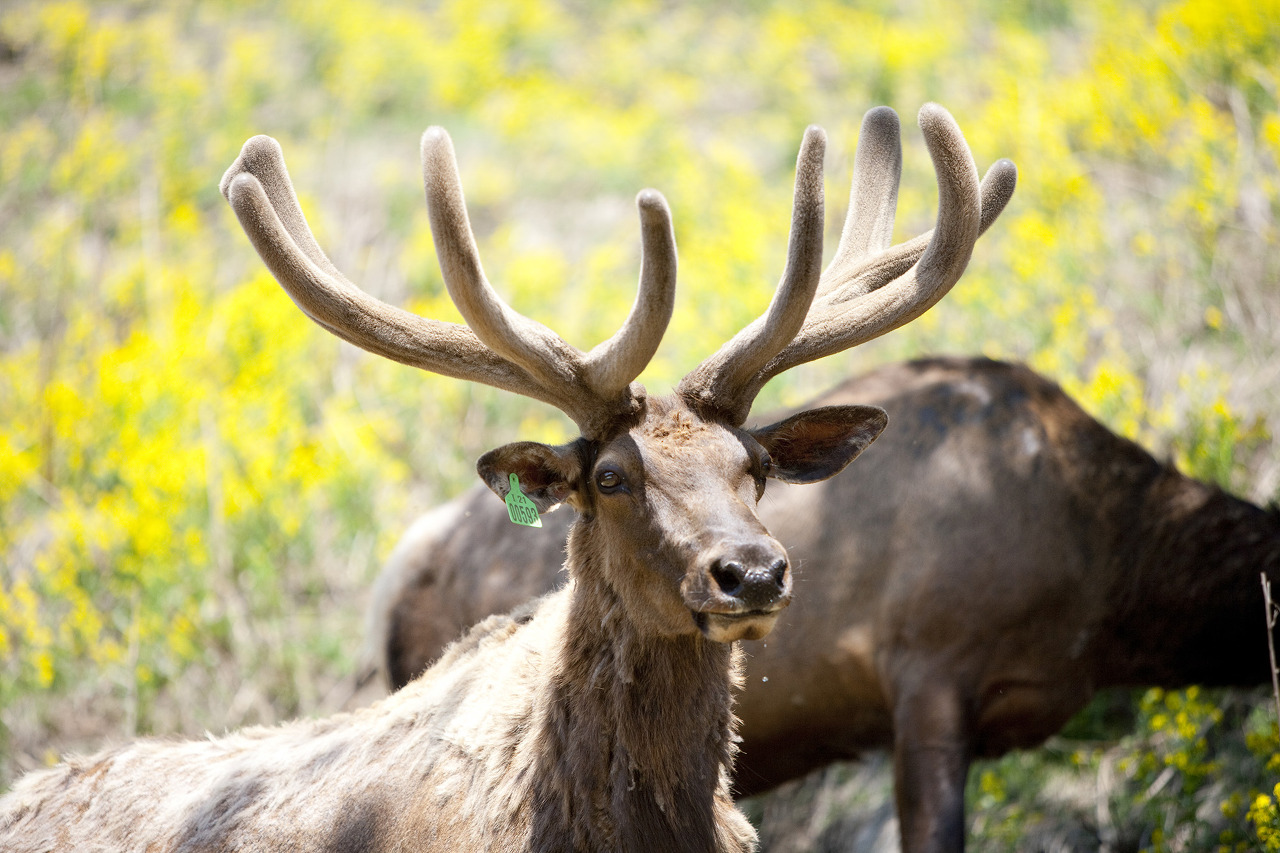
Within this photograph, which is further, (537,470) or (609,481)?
(537,470)

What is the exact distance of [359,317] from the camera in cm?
337

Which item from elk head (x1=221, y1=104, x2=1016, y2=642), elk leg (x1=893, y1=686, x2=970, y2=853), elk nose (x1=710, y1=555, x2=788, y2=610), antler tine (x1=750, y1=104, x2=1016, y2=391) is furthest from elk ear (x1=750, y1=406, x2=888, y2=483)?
elk leg (x1=893, y1=686, x2=970, y2=853)

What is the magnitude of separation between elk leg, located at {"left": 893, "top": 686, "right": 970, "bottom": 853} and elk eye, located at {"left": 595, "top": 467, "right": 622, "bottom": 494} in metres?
2.34

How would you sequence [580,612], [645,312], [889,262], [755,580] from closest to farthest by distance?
[755,580] → [645,312] → [580,612] → [889,262]

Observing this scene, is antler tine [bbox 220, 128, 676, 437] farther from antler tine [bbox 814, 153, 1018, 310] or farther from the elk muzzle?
antler tine [bbox 814, 153, 1018, 310]

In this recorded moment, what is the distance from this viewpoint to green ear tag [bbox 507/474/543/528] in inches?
130

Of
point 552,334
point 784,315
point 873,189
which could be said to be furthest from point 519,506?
point 873,189

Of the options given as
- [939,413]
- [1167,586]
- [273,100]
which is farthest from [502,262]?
[1167,586]

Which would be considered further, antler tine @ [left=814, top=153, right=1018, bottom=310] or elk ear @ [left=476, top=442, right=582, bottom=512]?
antler tine @ [left=814, top=153, right=1018, bottom=310]

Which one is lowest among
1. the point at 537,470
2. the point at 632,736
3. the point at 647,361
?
the point at 632,736

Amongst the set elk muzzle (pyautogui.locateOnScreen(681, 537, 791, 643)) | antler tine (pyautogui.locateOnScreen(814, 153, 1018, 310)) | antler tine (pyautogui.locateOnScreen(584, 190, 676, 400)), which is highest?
antler tine (pyautogui.locateOnScreen(814, 153, 1018, 310))

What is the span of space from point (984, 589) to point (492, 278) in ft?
25.6

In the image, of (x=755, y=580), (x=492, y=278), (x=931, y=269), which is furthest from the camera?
(x=492, y=278)

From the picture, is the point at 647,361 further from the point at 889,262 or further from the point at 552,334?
the point at 889,262
